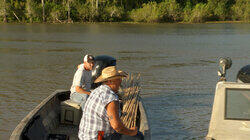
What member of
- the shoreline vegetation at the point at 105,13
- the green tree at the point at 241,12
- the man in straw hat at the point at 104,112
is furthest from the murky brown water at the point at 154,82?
the green tree at the point at 241,12

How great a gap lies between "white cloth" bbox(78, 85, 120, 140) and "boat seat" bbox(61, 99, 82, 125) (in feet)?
8.39

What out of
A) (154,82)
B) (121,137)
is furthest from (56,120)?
(154,82)

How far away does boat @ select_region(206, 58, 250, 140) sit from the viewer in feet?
12.7

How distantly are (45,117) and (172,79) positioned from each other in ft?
28.6

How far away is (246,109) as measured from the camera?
13.0 feet

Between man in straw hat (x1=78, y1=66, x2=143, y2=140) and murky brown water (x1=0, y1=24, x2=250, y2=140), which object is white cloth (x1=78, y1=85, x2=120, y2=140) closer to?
man in straw hat (x1=78, y1=66, x2=143, y2=140)

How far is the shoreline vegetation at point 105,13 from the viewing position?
2756 inches

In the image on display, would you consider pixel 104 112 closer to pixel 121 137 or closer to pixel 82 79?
pixel 121 137

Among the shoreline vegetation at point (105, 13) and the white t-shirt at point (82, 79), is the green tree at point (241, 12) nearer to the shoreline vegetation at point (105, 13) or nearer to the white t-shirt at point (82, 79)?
the shoreline vegetation at point (105, 13)

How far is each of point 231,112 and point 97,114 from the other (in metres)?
1.59

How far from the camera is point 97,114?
3.91 meters

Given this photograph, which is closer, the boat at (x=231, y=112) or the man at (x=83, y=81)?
the boat at (x=231, y=112)

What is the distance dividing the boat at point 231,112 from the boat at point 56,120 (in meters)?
1.20

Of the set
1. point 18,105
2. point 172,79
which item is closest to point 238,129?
point 18,105
